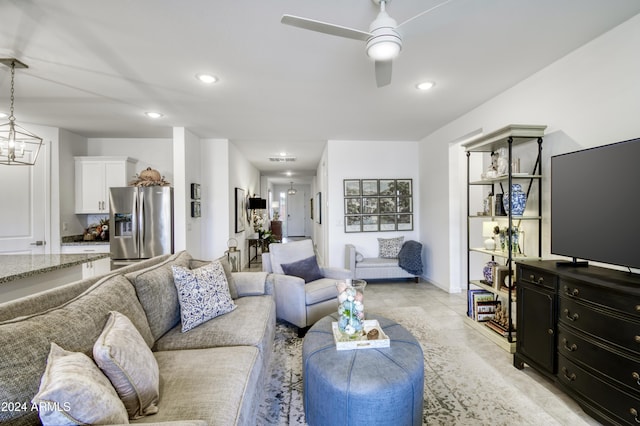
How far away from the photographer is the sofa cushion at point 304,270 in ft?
10.9

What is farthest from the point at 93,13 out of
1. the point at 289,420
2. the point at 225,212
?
the point at 225,212

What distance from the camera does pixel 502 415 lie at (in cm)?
182

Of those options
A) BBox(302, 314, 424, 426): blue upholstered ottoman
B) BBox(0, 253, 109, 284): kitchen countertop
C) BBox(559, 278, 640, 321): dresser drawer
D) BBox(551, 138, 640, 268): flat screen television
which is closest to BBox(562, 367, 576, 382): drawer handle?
BBox(559, 278, 640, 321): dresser drawer

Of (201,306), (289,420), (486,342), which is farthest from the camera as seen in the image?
(486,342)

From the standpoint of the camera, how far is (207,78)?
9.07 feet

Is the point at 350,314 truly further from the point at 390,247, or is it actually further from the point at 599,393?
the point at 390,247

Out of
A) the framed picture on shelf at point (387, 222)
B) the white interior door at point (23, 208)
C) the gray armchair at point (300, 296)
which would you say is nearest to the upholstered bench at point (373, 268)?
the framed picture on shelf at point (387, 222)

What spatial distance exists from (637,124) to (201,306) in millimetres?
3373

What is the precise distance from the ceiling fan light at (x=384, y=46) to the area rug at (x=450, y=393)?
227cm

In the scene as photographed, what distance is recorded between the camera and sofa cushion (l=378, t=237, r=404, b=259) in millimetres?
5282

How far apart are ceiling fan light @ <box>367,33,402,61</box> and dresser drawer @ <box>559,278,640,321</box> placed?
6.26 ft

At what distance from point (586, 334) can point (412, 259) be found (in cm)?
317

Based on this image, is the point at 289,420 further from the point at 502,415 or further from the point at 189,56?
the point at 189,56

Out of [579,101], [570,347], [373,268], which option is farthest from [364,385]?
[373,268]
